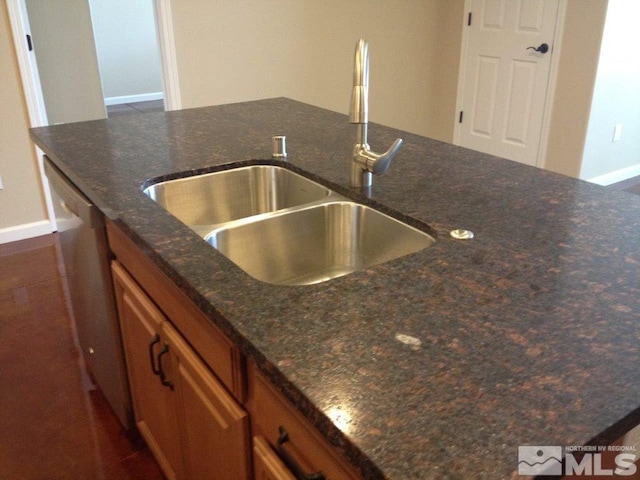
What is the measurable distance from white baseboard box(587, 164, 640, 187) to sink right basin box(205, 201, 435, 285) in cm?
372

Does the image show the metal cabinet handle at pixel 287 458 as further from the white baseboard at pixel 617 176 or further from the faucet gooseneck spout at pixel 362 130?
the white baseboard at pixel 617 176

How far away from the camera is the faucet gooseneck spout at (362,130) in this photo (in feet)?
4.77

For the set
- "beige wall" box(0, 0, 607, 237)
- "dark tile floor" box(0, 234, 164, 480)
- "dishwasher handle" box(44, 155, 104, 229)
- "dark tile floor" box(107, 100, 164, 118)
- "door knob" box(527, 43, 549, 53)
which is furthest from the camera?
"dark tile floor" box(107, 100, 164, 118)

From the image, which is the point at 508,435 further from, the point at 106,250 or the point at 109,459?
the point at 109,459

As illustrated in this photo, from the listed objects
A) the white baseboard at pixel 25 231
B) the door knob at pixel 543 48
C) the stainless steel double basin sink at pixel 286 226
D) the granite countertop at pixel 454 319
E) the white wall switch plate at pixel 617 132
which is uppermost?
the door knob at pixel 543 48

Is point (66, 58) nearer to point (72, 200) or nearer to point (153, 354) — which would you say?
point (72, 200)

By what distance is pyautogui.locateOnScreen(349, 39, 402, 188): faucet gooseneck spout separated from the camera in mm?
1455

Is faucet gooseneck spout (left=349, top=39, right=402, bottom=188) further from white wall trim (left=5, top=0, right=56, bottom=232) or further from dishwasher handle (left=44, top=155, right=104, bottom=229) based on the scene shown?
white wall trim (left=5, top=0, right=56, bottom=232)

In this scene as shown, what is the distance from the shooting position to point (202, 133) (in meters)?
2.21

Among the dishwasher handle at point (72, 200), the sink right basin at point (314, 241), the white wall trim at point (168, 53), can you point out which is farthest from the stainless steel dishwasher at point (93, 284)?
the white wall trim at point (168, 53)

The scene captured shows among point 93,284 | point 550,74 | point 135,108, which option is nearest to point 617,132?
point 550,74

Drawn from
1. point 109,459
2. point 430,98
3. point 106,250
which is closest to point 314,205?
point 106,250

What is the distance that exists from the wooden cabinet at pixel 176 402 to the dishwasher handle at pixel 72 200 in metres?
0.15

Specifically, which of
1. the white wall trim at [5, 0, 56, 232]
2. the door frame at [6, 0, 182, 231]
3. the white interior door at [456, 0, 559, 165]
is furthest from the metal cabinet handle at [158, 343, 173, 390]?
the white interior door at [456, 0, 559, 165]
